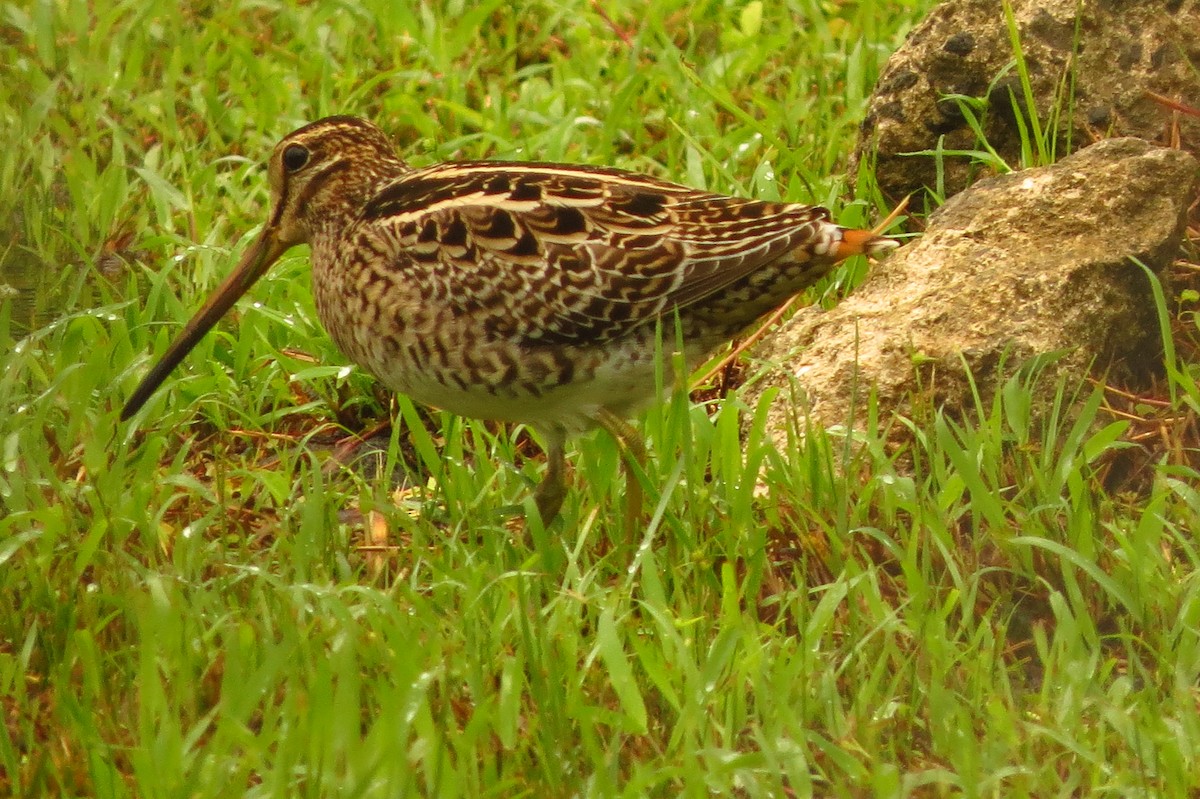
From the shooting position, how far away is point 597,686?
134 inches

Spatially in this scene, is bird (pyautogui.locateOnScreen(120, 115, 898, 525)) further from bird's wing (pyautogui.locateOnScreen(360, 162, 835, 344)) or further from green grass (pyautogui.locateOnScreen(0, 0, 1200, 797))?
green grass (pyautogui.locateOnScreen(0, 0, 1200, 797))

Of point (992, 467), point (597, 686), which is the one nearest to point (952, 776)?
point (597, 686)

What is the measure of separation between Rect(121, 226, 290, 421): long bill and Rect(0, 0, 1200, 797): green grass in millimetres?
107

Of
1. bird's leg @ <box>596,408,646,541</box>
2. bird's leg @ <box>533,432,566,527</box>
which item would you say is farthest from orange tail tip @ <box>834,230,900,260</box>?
bird's leg @ <box>533,432,566,527</box>

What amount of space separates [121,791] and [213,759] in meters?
0.18

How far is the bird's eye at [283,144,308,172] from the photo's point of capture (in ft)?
15.0

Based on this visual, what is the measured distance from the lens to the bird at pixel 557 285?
4.00 meters

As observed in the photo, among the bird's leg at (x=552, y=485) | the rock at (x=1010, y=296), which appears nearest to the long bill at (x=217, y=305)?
the bird's leg at (x=552, y=485)

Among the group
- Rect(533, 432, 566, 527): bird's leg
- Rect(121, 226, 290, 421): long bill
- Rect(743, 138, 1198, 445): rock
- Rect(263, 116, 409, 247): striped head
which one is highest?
Rect(263, 116, 409, 247): striped head

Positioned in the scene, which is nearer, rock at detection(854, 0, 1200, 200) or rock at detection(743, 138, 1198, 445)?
rock at detection(743, 138, 1198, 445)

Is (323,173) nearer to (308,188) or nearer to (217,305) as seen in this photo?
(308,188)

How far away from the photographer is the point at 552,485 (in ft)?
13.7

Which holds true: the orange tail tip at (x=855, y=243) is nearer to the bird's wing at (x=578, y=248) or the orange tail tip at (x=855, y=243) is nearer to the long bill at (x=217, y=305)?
the bird's wing at (x=578, y=248)

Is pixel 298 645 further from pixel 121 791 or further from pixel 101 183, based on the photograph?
pixel 101 183
